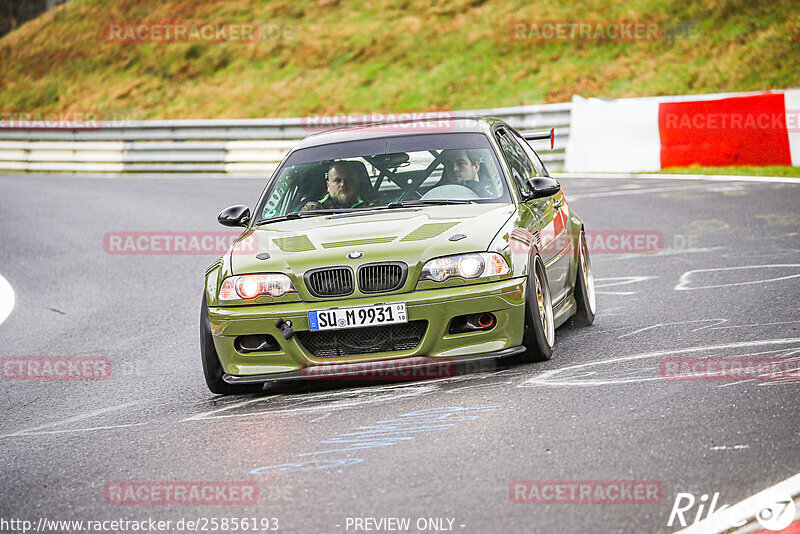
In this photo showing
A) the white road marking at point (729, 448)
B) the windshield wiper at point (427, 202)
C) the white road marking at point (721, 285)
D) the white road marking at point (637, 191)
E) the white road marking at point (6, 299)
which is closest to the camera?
the white road marking at point (729, 448)

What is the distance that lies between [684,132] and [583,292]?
12.0 m

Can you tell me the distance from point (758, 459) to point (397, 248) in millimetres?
2464

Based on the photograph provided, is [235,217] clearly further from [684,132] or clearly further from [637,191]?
[684,132]

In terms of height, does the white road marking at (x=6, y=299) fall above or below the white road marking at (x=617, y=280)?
above

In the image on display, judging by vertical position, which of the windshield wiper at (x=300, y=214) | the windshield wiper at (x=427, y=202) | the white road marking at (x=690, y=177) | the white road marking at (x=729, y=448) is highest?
Answer: the windshield wiper at (x=427, y=202)

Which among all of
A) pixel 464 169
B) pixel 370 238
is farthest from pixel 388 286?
pixel 464 169

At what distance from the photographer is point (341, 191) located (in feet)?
25.0

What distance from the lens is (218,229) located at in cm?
1554

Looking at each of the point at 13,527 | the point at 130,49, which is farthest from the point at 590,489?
the point at 130,49

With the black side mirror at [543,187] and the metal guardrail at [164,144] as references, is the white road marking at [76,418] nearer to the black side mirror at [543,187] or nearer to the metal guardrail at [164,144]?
the black side mirror at [543,187]

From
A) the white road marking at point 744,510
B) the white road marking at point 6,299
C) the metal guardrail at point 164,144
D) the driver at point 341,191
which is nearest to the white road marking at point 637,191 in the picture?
the metal guardrail at point 164,144

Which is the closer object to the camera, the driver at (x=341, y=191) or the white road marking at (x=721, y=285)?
the driver at (x=341, y=191)

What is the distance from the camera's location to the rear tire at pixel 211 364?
6.69 meters

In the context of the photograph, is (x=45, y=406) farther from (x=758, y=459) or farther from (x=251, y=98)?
(x=251, y=98)
